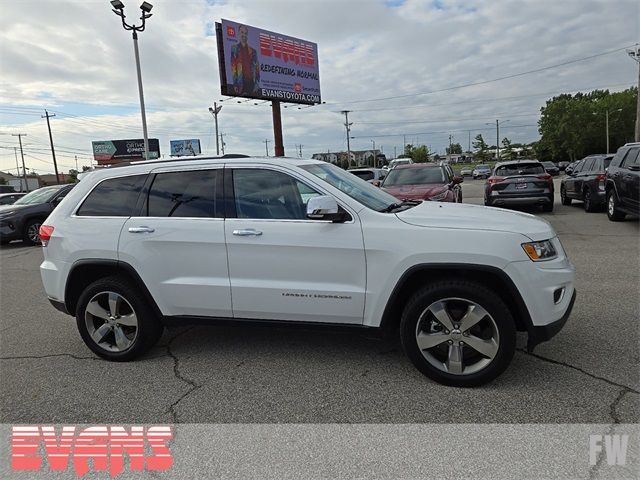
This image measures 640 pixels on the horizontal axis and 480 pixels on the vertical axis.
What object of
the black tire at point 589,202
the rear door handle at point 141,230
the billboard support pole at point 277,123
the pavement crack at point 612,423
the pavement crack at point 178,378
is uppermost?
the billboard support pole at point 277,123

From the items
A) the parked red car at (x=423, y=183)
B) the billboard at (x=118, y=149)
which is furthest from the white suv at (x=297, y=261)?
the billboard at (x=118, y=149)

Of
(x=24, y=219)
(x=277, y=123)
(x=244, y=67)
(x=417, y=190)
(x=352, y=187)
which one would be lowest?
(x=24, y=219)

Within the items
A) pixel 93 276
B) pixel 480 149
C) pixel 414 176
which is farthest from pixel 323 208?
pixel 480 149

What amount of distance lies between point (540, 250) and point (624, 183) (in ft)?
27.2

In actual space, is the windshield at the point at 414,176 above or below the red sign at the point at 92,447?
above

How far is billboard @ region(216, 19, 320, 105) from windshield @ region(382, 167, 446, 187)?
16.6 m

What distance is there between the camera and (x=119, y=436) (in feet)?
9.74

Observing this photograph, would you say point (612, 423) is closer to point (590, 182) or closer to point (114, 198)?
point (114, 198)

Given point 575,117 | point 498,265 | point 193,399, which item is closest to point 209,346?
point 193,399

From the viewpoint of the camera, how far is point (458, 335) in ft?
10.8

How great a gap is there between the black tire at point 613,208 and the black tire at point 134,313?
1063 cm

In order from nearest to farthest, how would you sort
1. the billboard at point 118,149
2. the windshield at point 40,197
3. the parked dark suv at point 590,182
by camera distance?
the parked dark suv at point 590,182 < the windshield at point 40,197 < the billboard at point 118,149

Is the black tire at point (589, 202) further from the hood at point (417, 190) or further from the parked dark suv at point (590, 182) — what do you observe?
the hood at point (417, 190)

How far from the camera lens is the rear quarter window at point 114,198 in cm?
407
